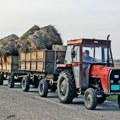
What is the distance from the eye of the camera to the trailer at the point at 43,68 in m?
19.3

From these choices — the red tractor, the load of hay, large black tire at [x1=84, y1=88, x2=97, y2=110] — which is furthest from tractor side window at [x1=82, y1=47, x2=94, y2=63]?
the load of hay

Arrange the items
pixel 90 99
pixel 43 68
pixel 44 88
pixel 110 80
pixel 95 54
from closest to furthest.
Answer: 1. pixel 110 80
2. pixel 90 99
3. pixel 95 54
4. pixel 44 88
5. pixel 43 68

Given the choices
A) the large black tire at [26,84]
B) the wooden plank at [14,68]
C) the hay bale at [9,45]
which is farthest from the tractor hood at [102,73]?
the hay bale at [9,45]

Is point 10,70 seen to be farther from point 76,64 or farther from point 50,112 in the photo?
point 50,112

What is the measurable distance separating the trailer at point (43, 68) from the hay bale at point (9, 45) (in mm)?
4884

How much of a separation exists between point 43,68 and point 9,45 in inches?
313

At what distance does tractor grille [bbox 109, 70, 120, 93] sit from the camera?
1466cm

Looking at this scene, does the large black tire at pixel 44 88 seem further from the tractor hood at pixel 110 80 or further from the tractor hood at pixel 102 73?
the tractor hood at pixel 110 80

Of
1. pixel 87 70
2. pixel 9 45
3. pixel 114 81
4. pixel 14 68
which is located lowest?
pixel 114 81

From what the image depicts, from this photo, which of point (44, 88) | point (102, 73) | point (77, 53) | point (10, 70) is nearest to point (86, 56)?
point (77, 53)

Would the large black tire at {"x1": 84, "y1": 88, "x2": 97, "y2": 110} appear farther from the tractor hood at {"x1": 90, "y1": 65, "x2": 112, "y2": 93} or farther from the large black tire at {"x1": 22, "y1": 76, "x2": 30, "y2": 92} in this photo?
the large black tire at {"x1": 22, "y1": 76, "x2": 30, "y2": 92}

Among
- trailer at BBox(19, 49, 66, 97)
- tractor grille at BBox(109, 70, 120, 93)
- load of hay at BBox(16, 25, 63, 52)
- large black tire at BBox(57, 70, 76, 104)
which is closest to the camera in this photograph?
tractor grille at BBox(109, 70, 120, 93)

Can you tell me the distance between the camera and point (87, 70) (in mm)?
15734

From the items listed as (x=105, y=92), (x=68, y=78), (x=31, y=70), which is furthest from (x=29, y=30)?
(x=105, y=92)
